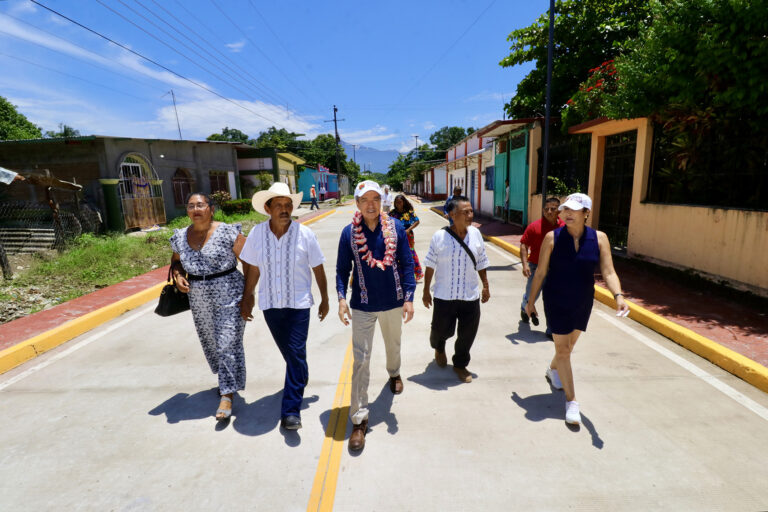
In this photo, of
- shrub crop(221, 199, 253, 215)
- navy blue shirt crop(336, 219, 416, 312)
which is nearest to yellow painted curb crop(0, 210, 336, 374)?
navy blue shirt crop(336, 219, 416, 312)

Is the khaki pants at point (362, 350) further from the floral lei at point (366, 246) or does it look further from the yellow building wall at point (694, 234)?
the yellow building wall at point (694, 234)

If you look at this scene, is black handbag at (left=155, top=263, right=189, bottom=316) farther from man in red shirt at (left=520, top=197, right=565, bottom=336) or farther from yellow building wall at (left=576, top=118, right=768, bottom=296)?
yellow building wall at (left=576, top=118, right=768, bottom=296)

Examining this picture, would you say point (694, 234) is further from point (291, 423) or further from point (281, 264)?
point (291, 423)

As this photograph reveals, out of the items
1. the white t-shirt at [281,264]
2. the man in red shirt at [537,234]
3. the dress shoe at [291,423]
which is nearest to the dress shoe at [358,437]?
the dress shoe at [291,423]

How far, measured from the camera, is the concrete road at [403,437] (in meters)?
2.51

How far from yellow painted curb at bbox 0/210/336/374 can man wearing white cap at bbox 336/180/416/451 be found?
4059mm

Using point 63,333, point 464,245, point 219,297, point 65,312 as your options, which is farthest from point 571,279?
point 65,312

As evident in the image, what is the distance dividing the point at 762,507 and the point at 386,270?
262cm

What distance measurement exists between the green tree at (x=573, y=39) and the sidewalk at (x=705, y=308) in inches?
431

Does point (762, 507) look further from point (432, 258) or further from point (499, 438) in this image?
point (432, 258)

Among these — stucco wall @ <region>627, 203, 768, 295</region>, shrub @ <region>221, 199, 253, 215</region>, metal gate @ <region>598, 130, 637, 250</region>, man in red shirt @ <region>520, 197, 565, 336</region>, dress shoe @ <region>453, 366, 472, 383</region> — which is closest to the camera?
dress shoe @ <region>453, 366, 472, 383</region>

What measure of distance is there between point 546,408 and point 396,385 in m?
1.26

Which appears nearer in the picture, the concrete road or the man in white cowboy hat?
the concrete road

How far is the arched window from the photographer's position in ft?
65.5
